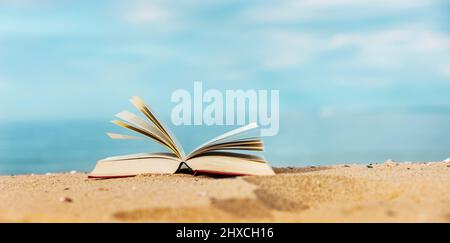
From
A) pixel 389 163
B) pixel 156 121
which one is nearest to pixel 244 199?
pixel 156 121

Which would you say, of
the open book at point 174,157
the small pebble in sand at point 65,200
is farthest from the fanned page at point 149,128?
the small pebble in sand at point 65,200

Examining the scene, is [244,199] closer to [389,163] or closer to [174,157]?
[174,157]

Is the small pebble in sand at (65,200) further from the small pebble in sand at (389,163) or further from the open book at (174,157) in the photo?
the small pebble in sand at (389,163)

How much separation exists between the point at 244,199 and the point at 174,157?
106 inches

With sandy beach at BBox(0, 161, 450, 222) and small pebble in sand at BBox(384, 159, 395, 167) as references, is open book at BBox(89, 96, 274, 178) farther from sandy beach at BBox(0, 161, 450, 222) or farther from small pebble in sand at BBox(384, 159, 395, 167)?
small pebble in sand at BBox(384, 159, 395, 167)

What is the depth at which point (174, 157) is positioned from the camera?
364 inches

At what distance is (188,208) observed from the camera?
6.54 meters

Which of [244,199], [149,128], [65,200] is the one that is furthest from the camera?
[149,128]

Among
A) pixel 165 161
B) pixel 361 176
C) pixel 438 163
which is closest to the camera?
pixel 361 176

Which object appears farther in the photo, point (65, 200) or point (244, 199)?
point (65, 200)

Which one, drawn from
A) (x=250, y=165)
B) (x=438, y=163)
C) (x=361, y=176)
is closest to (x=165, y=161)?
(x=250, y=165)
